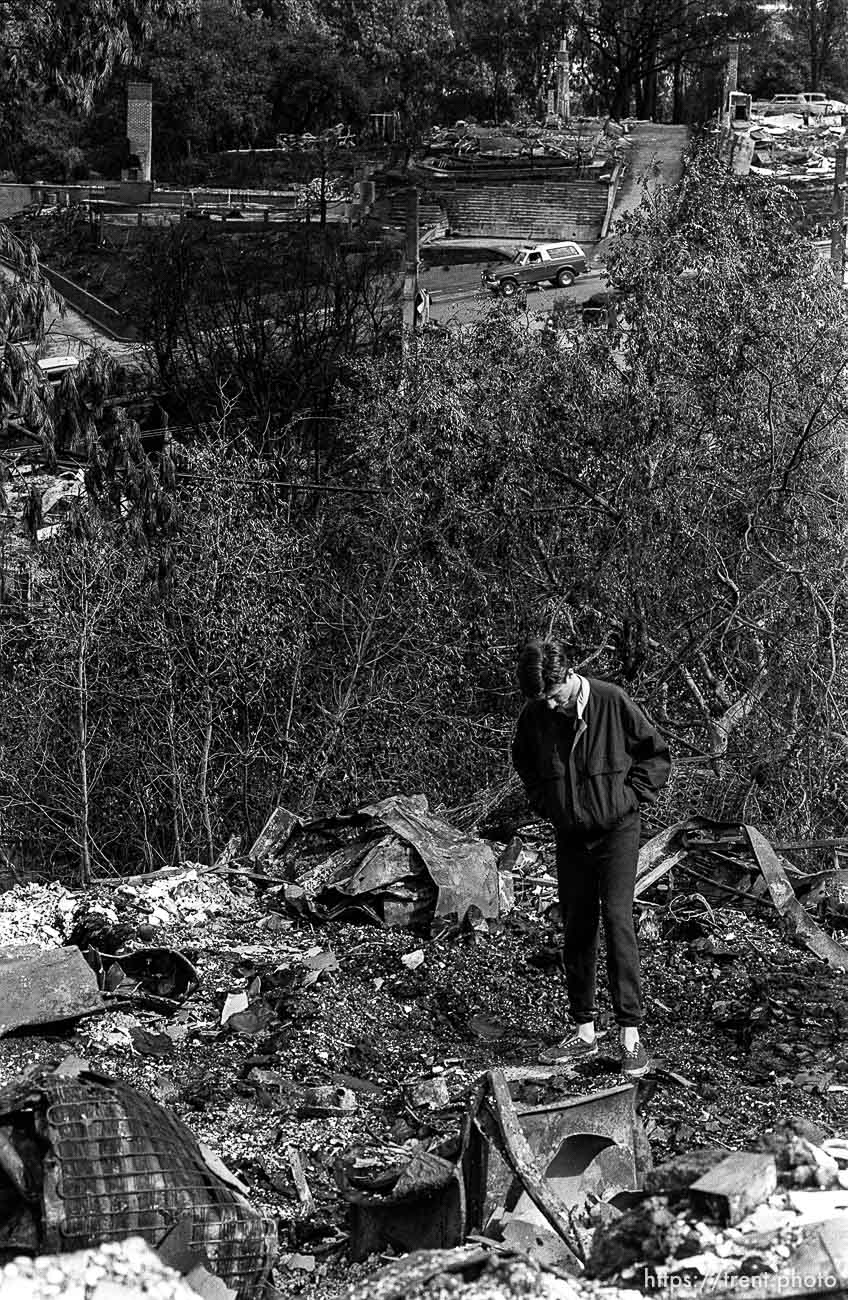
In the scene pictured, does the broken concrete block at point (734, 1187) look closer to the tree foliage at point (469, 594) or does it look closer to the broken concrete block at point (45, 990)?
the broken concrete block at point (45, 990)

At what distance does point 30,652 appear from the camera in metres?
11.9

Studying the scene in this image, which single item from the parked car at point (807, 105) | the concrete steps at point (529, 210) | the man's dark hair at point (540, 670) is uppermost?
the parked car at point (807, 105)

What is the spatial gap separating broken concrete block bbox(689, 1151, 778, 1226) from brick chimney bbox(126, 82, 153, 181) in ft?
132

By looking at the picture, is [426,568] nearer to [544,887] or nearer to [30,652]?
[30,652]

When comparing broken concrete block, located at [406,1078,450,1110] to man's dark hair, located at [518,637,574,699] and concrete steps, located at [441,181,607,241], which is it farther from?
concrete steps, located at [441,181,607,241]

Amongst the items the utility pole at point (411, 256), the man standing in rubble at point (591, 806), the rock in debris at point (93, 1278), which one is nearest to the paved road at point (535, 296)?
the utility pole at point (411, 256)

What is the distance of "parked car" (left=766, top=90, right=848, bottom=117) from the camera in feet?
172

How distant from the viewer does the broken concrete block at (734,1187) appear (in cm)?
281

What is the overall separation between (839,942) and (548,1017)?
55.3 inches

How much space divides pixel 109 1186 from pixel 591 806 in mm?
1842

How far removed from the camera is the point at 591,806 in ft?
14.0

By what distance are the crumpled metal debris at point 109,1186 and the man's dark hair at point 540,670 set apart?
1.60 metres

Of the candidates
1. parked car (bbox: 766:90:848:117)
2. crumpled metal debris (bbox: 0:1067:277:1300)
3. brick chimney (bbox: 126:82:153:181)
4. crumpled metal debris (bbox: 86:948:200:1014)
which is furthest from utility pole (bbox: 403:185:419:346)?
crumpled metal debris (bbox: 0:1067:277:1300)

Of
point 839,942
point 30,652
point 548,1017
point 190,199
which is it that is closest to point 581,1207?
point 548,1017
